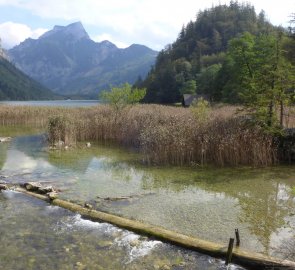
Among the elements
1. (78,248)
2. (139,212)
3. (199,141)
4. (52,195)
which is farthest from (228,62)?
(78,248)

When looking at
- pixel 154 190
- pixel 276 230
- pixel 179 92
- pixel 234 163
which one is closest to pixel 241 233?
pixel 276 230

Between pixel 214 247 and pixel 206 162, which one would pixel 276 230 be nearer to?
pixel 214 247

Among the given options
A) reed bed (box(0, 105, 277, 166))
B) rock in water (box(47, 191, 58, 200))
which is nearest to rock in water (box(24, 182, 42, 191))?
rock in water (box(47, 191, 58, 200))

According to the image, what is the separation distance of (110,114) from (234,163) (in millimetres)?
15611

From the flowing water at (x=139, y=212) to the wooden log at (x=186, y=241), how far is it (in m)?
0.21

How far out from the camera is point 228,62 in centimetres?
5375

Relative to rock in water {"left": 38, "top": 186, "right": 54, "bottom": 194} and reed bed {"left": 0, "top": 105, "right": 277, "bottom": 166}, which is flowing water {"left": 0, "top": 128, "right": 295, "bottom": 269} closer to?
rock in water {"left": 38, "top": 186, "right": 54, "bottom": 194}

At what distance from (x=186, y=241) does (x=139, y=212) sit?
8.85 feet

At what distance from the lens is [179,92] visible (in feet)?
279

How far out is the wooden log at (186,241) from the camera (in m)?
7.66

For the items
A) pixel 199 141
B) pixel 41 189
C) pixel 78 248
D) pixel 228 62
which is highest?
pixel 228 62

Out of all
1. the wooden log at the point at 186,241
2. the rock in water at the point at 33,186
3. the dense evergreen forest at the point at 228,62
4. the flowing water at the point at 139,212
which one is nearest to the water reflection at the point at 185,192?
the flowing water at the point at 139,212

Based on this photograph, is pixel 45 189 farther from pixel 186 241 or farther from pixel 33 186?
pixel 186 241

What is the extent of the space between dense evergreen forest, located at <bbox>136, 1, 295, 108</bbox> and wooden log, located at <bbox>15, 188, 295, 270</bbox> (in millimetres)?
12682
